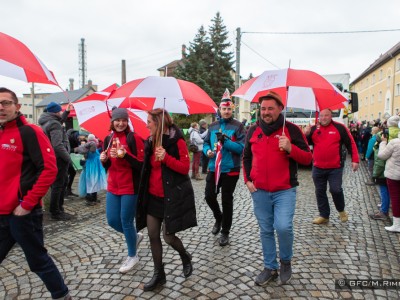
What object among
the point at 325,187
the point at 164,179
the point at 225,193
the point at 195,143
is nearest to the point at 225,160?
the point at 225,193

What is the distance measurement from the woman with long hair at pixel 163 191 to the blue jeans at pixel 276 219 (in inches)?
29.8

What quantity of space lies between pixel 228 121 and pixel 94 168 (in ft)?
12.4

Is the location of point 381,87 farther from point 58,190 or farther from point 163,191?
point 163,191

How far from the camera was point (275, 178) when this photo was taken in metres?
3.27

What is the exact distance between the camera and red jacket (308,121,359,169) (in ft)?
17.2

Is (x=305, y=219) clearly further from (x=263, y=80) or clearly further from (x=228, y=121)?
(x=263, y=80)

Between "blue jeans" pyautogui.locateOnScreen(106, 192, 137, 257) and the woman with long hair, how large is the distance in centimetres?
27

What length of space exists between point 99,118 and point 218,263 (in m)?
2.45

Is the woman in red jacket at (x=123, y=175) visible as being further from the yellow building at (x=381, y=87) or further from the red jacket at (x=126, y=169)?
the yellow building at (x=381, y=87)

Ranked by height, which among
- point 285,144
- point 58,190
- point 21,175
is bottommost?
point 58,190

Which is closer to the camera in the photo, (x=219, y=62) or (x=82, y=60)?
(x=219, y=62)


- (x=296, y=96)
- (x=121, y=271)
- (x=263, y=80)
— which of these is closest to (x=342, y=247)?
(x=296, y=96)

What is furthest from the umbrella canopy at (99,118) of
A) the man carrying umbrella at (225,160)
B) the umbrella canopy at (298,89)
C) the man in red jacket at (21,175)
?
the man in red jacket at (21,175)

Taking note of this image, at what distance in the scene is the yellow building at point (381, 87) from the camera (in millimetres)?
36031
